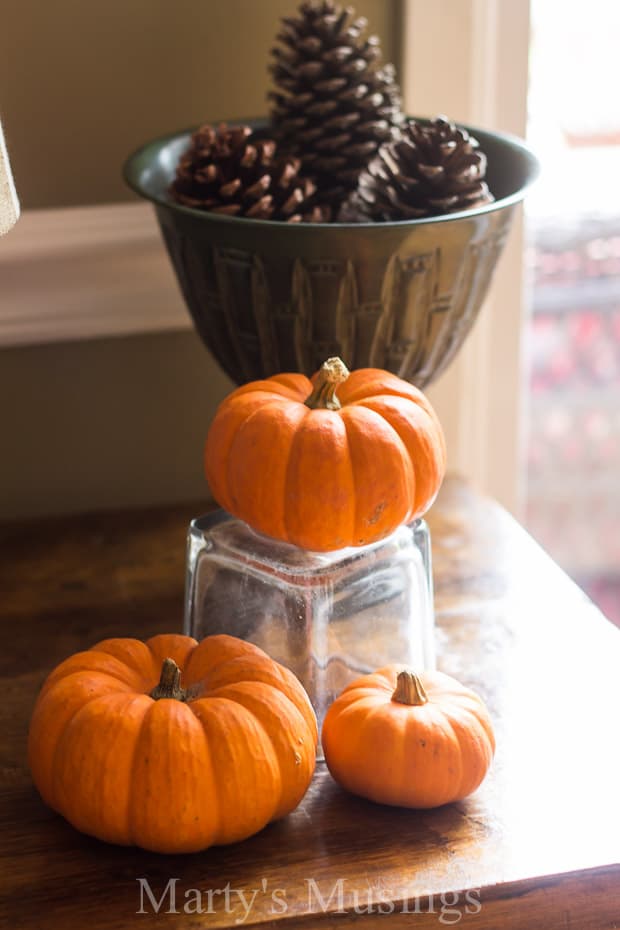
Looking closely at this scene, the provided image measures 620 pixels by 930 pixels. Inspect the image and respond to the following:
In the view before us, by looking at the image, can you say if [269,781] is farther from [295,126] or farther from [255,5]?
[255,5]

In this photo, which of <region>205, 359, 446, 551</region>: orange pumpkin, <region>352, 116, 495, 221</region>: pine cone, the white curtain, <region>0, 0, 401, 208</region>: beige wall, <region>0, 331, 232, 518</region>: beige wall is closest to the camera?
the white curtain

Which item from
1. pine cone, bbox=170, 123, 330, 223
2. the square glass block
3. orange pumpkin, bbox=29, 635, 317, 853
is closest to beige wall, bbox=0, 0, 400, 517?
pine cone, bbox=170, 123, 330, 223

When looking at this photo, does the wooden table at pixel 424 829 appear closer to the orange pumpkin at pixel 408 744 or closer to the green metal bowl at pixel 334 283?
the orange pumpkin at pixel 408 744

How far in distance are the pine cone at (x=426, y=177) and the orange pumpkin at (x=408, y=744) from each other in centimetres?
34

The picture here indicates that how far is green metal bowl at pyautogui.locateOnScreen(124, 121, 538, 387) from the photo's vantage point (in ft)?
2.68

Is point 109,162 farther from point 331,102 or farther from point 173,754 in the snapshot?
point 173,754

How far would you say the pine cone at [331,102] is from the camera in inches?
36.0

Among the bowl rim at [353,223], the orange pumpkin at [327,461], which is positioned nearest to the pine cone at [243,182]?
the bowl rim at [353,223]

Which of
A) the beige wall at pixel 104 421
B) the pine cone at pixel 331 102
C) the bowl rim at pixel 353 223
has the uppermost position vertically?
Answer: the pine cone at pixel 331 102

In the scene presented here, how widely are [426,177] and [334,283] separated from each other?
0.10 meters

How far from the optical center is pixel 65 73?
107 centimetres

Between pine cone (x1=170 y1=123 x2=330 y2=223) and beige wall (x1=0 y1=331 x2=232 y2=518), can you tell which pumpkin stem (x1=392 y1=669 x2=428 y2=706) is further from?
beige wall (x1=0 y1=331 x2=232 y2=518)

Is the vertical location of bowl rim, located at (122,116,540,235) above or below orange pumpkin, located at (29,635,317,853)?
above

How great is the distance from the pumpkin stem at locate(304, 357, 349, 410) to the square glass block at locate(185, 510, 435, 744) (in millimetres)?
97
